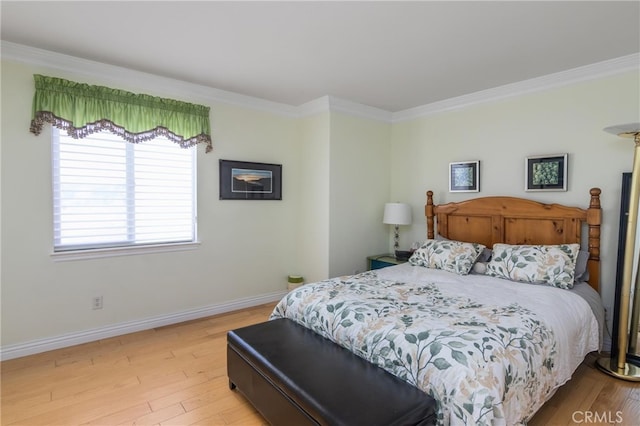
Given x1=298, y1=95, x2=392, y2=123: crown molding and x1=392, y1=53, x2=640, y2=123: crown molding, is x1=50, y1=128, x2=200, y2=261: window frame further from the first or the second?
x1=392, y1=53, x2=640, y2=123: crown molding

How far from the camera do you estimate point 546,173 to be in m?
3.18

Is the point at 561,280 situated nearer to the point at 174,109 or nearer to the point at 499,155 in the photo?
the point at 499,155

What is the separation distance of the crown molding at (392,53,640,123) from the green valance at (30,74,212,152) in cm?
255

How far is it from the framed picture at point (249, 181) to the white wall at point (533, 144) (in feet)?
5.28

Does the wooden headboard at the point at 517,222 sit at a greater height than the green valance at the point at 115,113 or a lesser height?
lesser

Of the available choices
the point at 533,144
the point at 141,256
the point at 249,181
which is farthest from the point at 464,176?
the point at 141,256

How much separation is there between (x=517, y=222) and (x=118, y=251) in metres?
3.76

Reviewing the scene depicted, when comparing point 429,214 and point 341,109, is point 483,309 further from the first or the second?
point 341,109

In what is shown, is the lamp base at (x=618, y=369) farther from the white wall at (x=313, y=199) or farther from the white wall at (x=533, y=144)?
the white wall at (x=313, y=199)

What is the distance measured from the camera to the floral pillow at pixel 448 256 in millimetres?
3164

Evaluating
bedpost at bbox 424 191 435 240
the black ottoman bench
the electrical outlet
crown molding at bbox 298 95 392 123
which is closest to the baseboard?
the electrical outlet

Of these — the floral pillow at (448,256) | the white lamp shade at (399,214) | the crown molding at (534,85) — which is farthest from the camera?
the white lamp shade at (399,214)

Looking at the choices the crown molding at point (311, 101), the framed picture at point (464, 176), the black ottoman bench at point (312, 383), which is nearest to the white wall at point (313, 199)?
the crown molding at point (311, 101)

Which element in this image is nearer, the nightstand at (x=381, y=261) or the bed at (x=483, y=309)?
the bed at (x=483, y=309)
